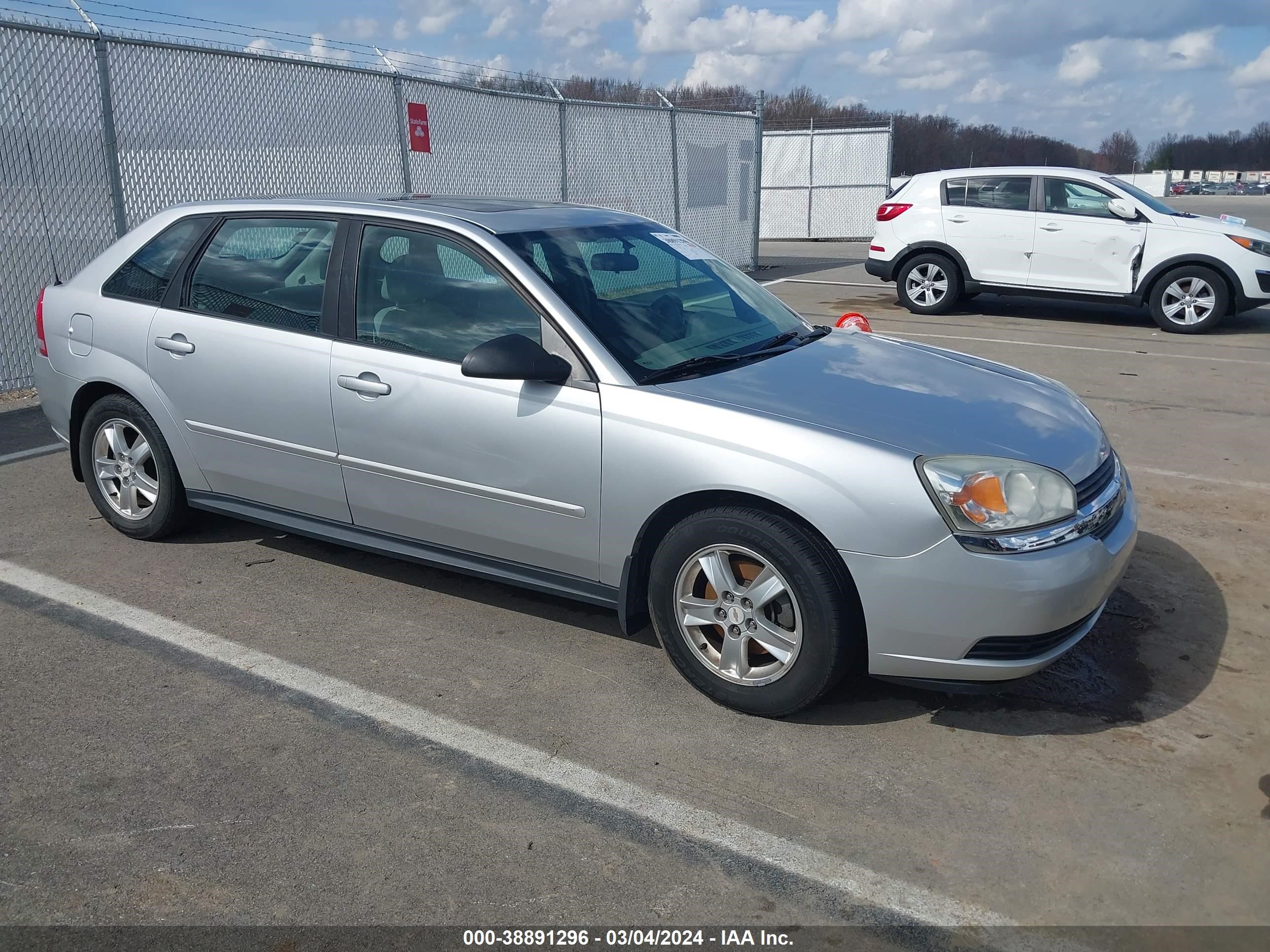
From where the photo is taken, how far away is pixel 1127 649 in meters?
4.14

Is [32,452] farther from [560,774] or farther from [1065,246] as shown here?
[1065,246]

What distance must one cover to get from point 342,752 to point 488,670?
702 millimetres

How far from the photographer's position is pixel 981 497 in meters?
3.28

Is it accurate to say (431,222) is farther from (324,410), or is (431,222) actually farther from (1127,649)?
(1127,649)

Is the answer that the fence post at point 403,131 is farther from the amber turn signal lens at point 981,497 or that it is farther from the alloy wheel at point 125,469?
the amber turn signal lens at point 981,497

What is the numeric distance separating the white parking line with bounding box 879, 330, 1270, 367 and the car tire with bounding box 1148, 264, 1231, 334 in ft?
4.70

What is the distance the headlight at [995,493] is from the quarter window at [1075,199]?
32.0 feet

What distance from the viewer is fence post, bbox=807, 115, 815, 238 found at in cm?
2523

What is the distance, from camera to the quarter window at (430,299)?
4.03m

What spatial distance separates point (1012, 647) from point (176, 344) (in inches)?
144

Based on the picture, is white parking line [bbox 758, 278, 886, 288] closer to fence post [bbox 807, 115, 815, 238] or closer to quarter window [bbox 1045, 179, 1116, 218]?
quarter window [bbox 1045, 179, 1116, 218]

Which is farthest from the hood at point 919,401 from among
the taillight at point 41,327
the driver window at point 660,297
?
the taillight at point 41,327

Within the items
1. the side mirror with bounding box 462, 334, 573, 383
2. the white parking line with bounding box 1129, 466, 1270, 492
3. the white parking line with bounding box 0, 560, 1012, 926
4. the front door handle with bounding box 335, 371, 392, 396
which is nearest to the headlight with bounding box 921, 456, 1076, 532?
the white parking line with bounding box 0, 560, 1012, 926

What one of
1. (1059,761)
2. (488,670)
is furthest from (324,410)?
(1059,761)
